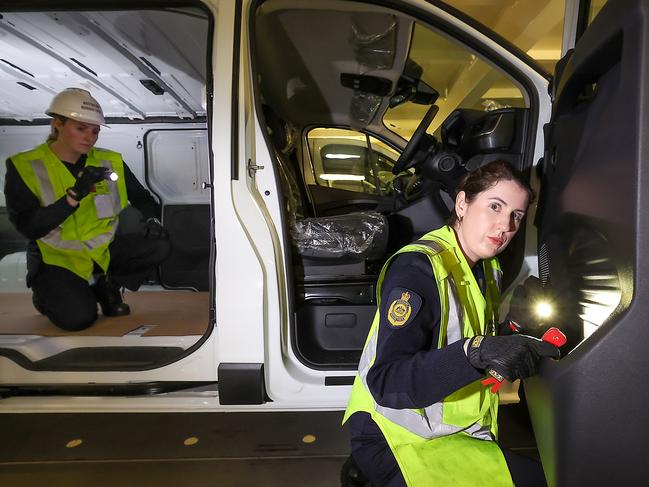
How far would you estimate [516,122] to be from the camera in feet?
5.20

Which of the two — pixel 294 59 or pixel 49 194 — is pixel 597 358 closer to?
pixel 294 59

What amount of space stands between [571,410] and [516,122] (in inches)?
44.6

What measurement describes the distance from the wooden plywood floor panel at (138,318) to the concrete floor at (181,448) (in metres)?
0.42

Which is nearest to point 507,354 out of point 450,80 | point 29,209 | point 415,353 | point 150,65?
point 415,353

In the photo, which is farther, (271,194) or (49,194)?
(49,194)

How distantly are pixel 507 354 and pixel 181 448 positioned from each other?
1323 mm

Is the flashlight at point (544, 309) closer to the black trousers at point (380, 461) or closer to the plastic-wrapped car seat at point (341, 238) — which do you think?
the black trousers at point (380, 461)

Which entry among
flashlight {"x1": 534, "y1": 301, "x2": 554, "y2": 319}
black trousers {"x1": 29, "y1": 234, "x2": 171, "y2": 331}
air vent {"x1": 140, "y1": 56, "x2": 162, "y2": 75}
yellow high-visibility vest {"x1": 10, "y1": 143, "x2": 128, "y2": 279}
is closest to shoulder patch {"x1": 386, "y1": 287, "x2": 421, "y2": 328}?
flashlight {"x1": 534, "y1": 301, "x2": 554, "y2": 319}

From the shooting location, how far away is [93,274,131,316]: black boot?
98.5 inches

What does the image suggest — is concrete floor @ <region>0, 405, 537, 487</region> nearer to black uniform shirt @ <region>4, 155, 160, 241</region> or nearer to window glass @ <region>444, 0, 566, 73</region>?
black uniform shirt @ <region>4, 155, 160, 241</region>

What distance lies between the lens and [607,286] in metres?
0.94

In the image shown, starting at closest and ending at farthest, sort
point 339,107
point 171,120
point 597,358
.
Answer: point 597,358
point 339,107
point 171,120

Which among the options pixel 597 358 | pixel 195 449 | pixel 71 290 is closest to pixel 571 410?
pixel 597 358

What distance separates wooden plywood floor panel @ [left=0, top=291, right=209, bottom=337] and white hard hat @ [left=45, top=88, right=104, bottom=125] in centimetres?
117
